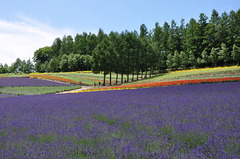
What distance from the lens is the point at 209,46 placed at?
6538 centimetres

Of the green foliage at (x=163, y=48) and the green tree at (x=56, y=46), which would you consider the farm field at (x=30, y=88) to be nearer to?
the green foliage at (x=163, y=48)

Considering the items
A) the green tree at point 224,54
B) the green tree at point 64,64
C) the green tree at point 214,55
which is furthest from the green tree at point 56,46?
the green tree at point 224,54

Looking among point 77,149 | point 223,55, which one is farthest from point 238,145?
point 223,55

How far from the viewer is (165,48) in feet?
276

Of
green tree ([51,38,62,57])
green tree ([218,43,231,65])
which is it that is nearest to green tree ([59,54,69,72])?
green tree ([51,38,62,57])

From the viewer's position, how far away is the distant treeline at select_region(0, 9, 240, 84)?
149 feet

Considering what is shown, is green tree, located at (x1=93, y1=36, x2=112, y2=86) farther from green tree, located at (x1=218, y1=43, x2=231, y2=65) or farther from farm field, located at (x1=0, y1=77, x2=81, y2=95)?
green tree, located at (x1=218, y1=43, x2=231, y2=65)

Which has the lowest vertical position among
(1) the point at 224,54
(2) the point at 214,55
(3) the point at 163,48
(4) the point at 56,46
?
(2) the point at 214,55

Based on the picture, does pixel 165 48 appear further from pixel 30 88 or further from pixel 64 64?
pixel 30 88

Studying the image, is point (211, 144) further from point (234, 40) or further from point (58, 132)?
point (234, 40)

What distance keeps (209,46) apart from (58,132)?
233 feet

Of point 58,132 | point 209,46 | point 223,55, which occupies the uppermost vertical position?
point 209,46

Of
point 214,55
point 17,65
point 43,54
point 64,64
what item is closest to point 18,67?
point 17,65

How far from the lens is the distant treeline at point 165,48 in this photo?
45.4 meters
